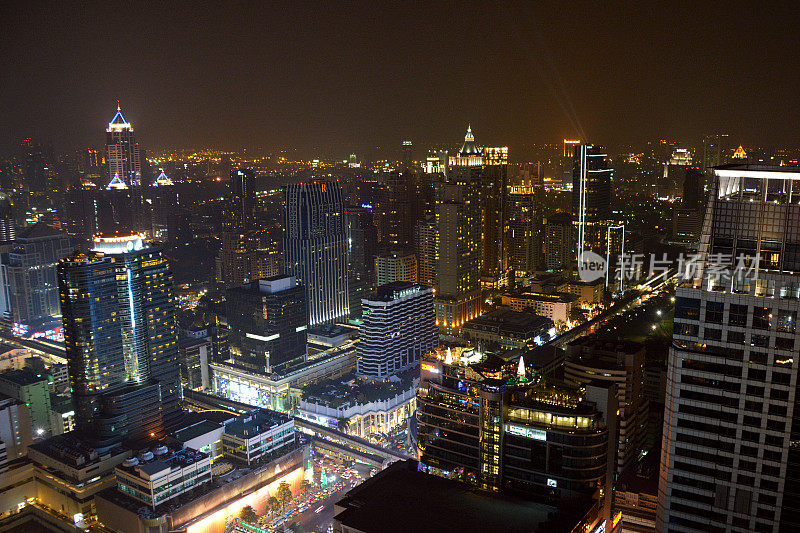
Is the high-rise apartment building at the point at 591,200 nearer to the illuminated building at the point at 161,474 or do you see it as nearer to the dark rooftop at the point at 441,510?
the illuminated building at the point at 161,474

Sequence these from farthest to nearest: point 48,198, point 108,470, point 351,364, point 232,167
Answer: point 232,167 → point 48,198 → point 351,364 → point 108,470

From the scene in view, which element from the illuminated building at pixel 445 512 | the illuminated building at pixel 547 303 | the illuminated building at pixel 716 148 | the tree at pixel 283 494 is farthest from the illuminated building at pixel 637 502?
the illuminated building at pixel 547 303

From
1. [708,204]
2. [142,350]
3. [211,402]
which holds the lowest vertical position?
[211,402]

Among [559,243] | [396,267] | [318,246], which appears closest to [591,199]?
[559,243]

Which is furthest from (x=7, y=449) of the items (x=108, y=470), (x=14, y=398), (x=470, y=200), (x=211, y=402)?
(x=470, y=200)

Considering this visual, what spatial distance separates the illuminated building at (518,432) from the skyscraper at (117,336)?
Answer: 40.6ft

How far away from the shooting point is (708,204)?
31.3 feet

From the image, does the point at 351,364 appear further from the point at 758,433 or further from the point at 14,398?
the point at 758,433

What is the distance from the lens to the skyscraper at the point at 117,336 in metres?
21.9

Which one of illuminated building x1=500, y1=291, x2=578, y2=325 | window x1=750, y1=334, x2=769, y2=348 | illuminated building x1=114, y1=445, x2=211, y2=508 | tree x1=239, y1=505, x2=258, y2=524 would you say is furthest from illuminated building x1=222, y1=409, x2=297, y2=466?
illuminated building x1=500, y1=291, x2=578, y2=325

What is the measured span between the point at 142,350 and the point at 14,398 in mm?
5820

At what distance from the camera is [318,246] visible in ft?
128

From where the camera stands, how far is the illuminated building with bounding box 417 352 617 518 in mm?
13508

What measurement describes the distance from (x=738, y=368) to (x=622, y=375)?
9441 mm
